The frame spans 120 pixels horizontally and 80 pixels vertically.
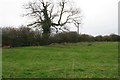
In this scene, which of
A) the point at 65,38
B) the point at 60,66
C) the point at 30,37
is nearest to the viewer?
the point at 60,66

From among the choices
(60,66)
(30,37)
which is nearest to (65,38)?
(30,37)

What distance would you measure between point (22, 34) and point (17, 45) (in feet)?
5.62

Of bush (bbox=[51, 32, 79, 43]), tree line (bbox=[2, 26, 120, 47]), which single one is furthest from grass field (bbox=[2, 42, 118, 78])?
bush (bbox=[51, 32, 79, 43])

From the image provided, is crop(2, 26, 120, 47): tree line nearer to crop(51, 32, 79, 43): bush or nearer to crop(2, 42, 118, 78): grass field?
crop(51, 32, 79, 43): bush

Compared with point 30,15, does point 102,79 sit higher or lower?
lower

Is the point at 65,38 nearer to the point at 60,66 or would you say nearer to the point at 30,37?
the point at 30,37

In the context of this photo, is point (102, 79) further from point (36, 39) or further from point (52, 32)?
point (52, 32)

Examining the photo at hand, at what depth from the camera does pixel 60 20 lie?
60.8m

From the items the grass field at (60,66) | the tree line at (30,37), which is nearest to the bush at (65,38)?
the tree line at (30,37)

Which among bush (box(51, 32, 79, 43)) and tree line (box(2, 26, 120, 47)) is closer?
tree line (box(2, 26, 120, 47))

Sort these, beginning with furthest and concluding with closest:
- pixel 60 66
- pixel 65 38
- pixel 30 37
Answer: pixel 65 38, pixel 30 37, pixel 60 66

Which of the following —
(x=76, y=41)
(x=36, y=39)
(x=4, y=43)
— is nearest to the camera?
(x=4, y=43)

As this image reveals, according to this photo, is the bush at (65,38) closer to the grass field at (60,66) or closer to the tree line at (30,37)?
the tree line at (30,37)

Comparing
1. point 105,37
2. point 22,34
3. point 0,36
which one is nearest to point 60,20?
point 105,37
